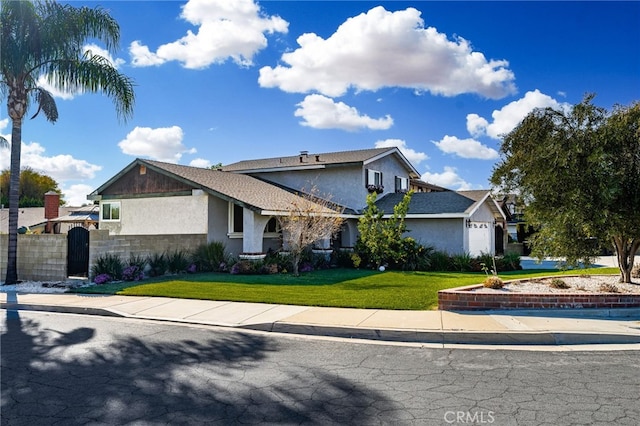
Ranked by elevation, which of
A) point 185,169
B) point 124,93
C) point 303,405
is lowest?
point 303,405

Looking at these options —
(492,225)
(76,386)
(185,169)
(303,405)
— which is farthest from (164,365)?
(492,225)

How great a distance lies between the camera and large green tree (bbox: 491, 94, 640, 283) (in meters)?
10.5

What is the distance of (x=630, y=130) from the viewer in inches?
421

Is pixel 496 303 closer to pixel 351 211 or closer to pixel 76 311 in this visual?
pixel 76 311

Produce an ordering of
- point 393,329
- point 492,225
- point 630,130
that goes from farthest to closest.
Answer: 1. point 492,225
2. point 630,130
3. point 393,329

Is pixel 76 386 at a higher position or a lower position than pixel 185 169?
lower

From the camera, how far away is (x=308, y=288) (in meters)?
13.5

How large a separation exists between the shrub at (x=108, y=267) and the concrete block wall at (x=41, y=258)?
1211mm

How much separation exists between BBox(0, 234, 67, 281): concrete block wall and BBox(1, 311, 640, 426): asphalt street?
8769 mm

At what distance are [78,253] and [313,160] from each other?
15.3 metres

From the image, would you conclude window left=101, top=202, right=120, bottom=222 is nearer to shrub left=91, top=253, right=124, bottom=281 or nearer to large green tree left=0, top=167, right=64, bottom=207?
shrub left=91, top=253, right=124, bottom=281

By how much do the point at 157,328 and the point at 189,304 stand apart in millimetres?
2329

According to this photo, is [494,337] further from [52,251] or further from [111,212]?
[111,212]

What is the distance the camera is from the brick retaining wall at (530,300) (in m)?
9.15
